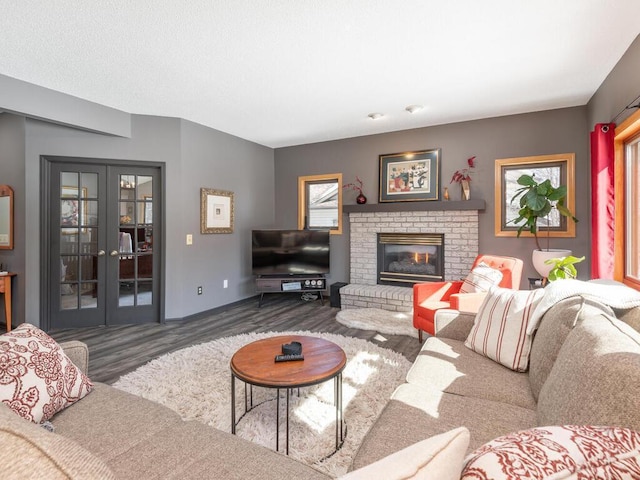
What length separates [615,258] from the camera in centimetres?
291

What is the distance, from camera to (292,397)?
230cm

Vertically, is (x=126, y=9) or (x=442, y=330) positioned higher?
(x=126, y=9)

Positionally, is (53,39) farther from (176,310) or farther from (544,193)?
(544,193)

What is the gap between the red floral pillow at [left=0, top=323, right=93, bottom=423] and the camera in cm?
119

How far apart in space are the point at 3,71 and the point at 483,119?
5.04 metres

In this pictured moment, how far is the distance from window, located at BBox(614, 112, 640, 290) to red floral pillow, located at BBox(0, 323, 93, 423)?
12.8ft

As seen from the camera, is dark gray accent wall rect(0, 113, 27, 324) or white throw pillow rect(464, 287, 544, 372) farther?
dark gray accent wall rect(0, 113, 27, 324)

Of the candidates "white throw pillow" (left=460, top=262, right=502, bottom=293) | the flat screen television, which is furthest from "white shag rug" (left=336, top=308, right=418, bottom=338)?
the flat screen television

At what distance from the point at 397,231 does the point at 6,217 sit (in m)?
4.84

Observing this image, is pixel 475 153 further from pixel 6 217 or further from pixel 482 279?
pixel 6 217

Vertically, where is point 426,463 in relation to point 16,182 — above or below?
below

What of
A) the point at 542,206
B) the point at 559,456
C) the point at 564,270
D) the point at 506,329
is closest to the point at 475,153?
the point at 542,206

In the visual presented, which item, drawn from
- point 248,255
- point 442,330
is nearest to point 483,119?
point 442,330

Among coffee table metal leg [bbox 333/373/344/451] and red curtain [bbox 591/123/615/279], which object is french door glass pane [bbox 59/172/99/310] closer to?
coffee table metal leg [bbox 333/373/344/451]
